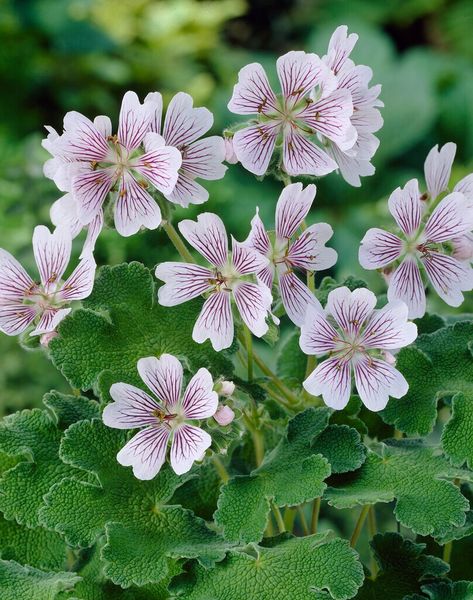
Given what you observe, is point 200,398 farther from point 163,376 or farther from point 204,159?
point 204,159

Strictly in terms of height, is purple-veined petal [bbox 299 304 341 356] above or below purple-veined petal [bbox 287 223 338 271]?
below

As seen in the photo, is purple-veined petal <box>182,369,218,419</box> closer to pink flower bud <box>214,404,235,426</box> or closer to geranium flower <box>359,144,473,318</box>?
pink flower bud <box>214,404,235,426</box>

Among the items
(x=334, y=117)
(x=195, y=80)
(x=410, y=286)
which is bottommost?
(x=410, y=286)

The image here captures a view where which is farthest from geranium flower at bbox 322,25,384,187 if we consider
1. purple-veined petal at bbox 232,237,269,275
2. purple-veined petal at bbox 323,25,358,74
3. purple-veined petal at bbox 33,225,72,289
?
purple-veined petal at bbox 33,225,72,289

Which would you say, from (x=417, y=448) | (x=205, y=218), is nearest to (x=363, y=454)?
(x=417, y=448)

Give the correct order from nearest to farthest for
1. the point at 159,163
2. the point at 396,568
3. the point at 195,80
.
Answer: the point at 159,163 < the point at 396,568 < the point at 195,80

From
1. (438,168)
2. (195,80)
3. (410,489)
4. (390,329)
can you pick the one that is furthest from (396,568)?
(195,80)
